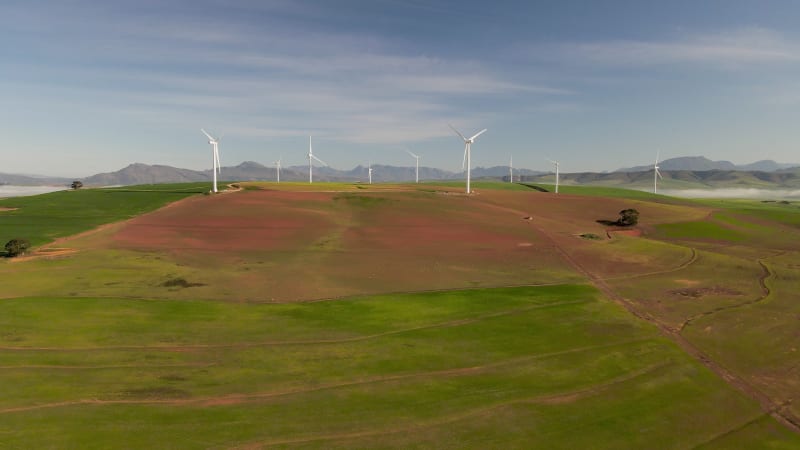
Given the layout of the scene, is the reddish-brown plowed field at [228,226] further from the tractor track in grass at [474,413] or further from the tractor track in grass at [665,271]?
the tractor track in grass at [474,413]

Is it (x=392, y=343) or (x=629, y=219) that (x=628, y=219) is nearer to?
(x=629, y=219)

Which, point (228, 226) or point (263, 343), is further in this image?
point (228, 226)

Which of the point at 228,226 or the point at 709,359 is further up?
the point at 228,226

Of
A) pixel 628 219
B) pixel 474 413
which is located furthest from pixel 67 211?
pixel 628 219

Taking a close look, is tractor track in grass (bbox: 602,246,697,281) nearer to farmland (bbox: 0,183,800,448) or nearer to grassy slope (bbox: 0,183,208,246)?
farmland (bbox: 0,183,800,448)

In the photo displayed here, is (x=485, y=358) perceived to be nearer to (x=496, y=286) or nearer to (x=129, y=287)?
(x=496, y=286)
